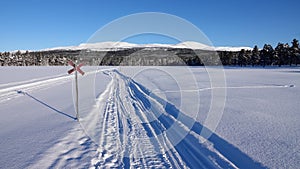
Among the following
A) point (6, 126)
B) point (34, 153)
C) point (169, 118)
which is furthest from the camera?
point (169, 118)

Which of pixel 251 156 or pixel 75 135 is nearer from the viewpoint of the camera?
pixel 251 156

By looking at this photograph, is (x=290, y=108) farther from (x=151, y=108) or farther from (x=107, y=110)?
(x=107, y=110)

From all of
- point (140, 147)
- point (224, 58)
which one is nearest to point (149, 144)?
point (140, 147)

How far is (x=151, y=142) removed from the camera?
4473mm

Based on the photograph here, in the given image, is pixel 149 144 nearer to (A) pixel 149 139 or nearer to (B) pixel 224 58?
(A) pixel 149 139

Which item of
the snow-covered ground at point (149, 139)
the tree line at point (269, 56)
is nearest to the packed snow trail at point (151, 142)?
the snow-covered ground at point (149, 139)

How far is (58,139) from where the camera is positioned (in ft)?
15.5

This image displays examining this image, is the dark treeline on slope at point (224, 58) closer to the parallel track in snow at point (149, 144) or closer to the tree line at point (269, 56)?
the tree line at point (269, 56)

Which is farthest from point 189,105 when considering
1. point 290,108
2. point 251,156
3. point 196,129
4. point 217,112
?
point 251,156

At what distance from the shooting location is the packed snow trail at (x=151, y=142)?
3.58m

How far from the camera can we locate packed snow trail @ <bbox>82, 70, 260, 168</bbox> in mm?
3578

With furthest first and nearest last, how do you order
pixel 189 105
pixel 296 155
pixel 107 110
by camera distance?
1. pixel 189 105
2. pixel 107 110
3. pixel 296 155

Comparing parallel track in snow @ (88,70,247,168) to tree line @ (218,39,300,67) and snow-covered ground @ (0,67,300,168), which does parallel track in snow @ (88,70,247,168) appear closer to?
snow-covered ground @ (0,67,300,168)

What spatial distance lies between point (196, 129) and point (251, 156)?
5.75ft
